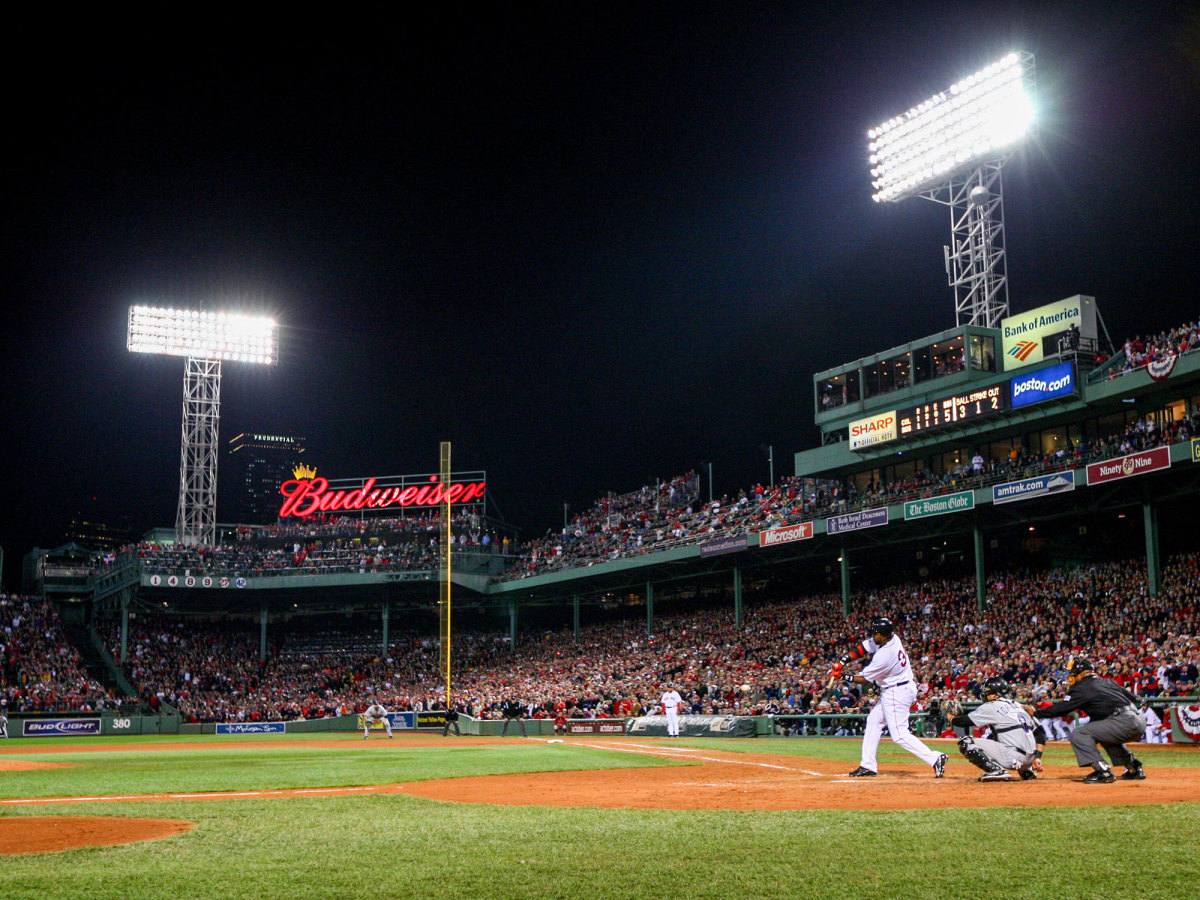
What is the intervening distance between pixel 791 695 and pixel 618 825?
2702cm

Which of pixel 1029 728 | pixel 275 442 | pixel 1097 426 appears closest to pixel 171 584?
pixel 1097 426

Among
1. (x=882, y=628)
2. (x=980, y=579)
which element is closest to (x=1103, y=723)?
(x=882, y=628)

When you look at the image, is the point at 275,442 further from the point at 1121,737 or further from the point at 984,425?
the point at 1121,737

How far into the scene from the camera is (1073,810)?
8.76 m

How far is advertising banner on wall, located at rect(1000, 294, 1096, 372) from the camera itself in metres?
36.5

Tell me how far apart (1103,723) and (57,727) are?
45.5 m

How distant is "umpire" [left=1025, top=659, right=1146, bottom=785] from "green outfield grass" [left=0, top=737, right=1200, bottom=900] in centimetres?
230

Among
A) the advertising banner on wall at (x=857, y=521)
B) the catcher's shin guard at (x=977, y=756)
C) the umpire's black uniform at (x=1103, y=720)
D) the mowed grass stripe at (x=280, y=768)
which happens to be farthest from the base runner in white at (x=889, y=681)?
the advertising banner on wall at (x=857, y=521)

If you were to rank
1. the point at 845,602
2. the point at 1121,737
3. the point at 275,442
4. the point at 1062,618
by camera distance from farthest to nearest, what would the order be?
the point at 275,442 < the point at 845,602 < the point at 1062,618 < the point at 1121,737

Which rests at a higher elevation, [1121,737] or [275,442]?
[275,442]

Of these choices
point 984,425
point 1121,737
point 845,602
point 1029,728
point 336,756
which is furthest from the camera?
point 845,602

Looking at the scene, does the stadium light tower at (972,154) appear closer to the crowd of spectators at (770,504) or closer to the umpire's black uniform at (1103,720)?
the crowd of spectators at (770,504)

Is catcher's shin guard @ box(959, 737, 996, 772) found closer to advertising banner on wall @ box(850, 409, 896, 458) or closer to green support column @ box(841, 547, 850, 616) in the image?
green support column @ box(841, 547, 850, 616)

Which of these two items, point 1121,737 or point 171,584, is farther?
point 171,584
